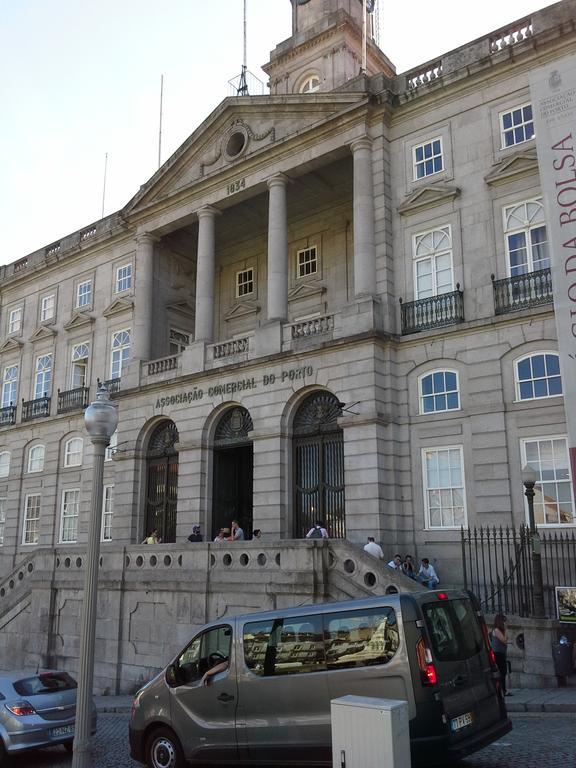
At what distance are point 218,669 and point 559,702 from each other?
676cm

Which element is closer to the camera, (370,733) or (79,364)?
(370,733)

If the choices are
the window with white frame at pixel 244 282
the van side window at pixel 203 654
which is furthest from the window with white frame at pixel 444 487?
the window with white frame at pixel 244 282

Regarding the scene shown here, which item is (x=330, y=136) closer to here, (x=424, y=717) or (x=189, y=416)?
(x=189, y=416)

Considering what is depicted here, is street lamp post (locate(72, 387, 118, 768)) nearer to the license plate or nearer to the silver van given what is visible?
the silver van

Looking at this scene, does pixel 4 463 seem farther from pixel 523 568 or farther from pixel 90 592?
pixel 90 592

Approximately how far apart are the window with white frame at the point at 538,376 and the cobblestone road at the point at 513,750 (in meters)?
9.52

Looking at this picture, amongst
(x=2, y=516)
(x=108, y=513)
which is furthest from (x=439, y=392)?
(x=2, y=516)

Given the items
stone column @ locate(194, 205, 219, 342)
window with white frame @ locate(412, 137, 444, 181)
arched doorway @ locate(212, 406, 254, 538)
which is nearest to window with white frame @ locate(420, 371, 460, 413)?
arched doorway @ locate(212, 406, 254, 538)

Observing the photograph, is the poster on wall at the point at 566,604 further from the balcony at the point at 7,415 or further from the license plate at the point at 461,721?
the balcony at the point at 7,415

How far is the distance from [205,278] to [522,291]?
12137 millimetres

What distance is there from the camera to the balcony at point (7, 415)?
124 feet

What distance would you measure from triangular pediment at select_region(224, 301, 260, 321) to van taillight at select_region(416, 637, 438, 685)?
23401mm

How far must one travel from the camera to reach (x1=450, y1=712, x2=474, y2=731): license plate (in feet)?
26.7

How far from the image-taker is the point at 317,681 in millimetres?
8930
